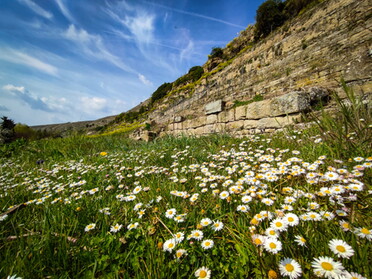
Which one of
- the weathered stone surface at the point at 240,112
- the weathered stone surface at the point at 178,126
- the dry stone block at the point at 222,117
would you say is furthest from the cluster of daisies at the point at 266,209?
the weathered stone surface at the point at 178,126

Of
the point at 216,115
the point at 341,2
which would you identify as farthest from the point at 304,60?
the point at 216,115

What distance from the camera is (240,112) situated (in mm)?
4559

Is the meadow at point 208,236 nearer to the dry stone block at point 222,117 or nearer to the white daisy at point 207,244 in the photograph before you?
the white daisy at point 207,244

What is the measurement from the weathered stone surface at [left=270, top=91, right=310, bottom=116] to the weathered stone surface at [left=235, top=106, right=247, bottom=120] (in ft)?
3.12

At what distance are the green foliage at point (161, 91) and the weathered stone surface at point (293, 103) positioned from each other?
29213 mm

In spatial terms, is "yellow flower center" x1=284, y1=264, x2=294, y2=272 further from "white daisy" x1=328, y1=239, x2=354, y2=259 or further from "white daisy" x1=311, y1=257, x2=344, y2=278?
"white daisy" x1=328, y1=239, x2=354, y2=259

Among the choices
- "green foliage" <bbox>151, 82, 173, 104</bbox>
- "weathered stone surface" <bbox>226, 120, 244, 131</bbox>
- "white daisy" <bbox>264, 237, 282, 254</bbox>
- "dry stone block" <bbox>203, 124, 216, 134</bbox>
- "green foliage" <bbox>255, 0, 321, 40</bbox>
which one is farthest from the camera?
"green foliage" <bbox>151, 82, 173, 104</bbox>

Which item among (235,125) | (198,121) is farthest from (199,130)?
(235,125)

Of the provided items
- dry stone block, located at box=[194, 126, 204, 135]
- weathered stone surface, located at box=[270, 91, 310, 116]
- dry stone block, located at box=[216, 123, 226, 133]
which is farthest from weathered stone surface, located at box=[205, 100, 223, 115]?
weathered stone surface, located at box=[270, 91, 310, 116]

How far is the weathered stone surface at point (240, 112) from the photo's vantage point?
4.43 metres

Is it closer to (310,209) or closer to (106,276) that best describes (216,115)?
(310,209)

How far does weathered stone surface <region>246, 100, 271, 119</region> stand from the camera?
379cm

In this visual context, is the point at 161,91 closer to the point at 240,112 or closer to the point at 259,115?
the point at 240,112

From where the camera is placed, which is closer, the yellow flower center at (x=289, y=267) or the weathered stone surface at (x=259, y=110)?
the yellow flower center at (x=289, y=267)
